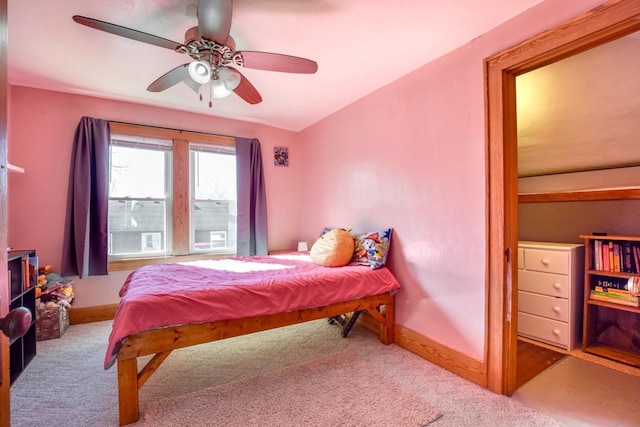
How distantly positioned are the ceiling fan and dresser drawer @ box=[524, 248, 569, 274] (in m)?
2.50

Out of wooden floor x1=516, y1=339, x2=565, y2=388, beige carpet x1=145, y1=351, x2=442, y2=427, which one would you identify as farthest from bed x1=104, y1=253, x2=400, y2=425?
wooden floor x1=516, y1=339, x2=565, y2=388

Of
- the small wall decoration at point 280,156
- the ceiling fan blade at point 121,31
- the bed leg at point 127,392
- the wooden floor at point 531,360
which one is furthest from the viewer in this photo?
the small wall decoration at point 280,156

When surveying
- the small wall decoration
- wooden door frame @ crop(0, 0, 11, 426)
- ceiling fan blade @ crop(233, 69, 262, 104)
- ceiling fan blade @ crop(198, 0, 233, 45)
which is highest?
ceiling fan blade @ crop(198, 0, 233, 45)

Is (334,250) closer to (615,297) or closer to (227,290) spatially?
(227,290)

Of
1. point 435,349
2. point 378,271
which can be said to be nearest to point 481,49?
point 378,271

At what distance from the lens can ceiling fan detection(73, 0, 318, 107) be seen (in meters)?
1.50

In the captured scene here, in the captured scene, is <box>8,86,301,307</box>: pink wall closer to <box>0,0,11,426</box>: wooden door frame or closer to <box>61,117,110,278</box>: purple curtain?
<box>61,117,110,278</box>: purple curtain

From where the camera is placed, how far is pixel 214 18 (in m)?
1.52

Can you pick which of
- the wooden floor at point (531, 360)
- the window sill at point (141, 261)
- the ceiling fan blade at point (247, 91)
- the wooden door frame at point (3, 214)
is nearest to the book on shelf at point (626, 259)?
the wooden floor at point (531, 360)

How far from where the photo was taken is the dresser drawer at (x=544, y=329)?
2.45 meters

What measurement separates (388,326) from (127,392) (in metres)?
1.94

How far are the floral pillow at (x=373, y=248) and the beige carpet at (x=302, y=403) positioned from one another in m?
0.86

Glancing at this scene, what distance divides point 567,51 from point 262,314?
240 cm

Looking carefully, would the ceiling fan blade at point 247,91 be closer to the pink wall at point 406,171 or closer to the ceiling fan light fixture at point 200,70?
the ceiling fan light fixture at point 200,70
